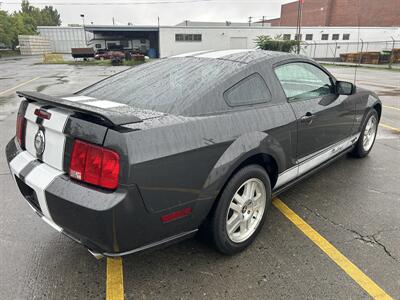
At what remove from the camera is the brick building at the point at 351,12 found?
44156mm

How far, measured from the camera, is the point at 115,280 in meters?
2.27

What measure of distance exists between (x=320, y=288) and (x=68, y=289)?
1736mm

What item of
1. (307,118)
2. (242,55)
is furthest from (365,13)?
(242,55)

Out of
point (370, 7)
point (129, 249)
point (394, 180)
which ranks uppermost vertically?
point (370, 7)

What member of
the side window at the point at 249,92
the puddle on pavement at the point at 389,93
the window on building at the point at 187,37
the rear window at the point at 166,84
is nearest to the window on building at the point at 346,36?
the window on building at the point at 187,37

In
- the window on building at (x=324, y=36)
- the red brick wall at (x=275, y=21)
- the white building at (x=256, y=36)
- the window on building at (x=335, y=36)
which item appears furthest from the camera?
the red brick wall at (x=275, y=21)

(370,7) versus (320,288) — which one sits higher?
(370,7)

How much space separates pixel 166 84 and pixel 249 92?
26.6 inches

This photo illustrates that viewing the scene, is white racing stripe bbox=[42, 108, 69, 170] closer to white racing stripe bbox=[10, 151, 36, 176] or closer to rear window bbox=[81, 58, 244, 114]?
white racing stripe bbox=[10, 151, 36, 176]

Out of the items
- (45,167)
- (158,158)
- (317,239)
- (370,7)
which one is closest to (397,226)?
(317,239)

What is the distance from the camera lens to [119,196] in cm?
177

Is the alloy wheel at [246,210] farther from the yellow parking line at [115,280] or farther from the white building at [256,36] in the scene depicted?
the white building at [256,36]

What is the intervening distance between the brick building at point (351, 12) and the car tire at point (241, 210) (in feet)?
170

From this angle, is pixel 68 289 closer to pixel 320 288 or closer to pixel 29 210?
pixel 29 210
